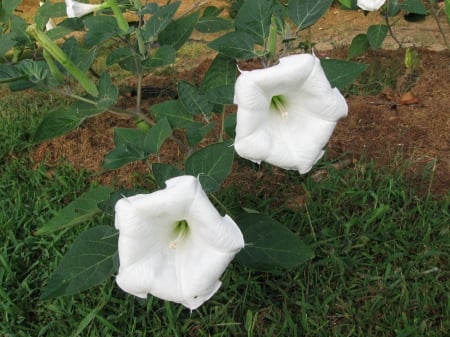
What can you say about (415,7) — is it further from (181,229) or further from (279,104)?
(181,229)

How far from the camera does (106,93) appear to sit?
1531 mm

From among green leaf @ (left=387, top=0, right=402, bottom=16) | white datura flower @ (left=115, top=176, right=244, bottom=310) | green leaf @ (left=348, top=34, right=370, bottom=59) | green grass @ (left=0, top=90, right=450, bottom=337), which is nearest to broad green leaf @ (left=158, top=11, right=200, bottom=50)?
green grass @ (left=0, top=90, right=450, bottom=337)

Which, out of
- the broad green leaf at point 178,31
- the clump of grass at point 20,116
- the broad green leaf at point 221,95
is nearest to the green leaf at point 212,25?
the broad green leaf at point 178,31

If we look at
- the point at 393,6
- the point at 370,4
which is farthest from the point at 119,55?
the point at 393,6

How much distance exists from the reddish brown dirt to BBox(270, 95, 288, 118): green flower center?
0.82 m

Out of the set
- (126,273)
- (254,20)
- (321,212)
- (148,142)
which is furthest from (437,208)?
(126,273)

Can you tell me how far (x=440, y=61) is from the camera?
9.43ft

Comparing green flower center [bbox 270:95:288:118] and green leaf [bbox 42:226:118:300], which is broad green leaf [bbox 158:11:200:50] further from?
green leaf [bbox 42:226:118:300]

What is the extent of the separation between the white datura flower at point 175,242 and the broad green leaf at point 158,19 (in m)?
0.61

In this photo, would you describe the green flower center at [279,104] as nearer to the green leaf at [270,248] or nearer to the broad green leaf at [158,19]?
the green leaf at [270,248]

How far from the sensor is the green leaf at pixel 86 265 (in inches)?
53.5

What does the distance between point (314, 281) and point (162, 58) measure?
818mm

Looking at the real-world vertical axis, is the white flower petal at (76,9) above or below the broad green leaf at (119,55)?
above

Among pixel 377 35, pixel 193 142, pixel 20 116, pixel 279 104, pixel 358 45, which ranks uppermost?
pixel 279 104
